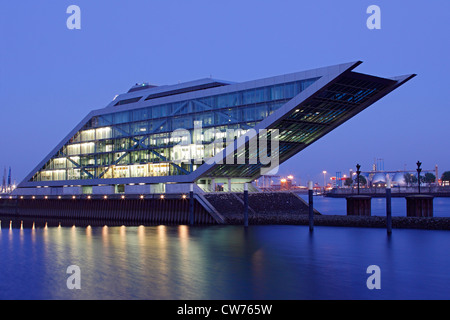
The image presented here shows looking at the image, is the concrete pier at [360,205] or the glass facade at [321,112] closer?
the concrete pier at [360,205]

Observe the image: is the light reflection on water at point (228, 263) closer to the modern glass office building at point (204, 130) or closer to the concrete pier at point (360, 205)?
the concrete pier at point (360, 205)

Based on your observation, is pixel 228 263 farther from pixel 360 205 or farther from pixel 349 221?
pixel 360 205

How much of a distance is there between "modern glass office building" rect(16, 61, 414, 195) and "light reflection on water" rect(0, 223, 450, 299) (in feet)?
52.0

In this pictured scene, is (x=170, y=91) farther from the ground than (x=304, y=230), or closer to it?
farther from the ground

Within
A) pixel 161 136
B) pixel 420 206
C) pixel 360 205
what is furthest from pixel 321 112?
pixel 161 136

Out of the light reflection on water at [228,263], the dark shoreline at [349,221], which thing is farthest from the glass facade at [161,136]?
the light reflection on water at [228,263]

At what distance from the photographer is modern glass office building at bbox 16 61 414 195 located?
203 ft

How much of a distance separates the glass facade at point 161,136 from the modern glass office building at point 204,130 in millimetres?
137

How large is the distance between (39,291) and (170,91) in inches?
2289

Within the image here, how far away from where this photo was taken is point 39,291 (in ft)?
87.2

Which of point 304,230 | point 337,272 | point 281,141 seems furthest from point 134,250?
A: point 281,141

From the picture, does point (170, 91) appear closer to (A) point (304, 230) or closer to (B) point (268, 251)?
(A) point (304, 230)

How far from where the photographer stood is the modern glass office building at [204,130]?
6200cm

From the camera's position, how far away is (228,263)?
3425cm
